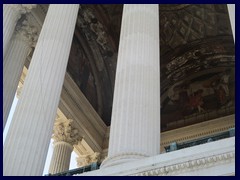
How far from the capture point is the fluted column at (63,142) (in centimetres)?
2031

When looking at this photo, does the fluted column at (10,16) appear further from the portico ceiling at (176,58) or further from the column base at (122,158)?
the portico ceiling at (176,58)

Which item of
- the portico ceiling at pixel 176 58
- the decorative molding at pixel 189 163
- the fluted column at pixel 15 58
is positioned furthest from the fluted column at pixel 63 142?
the decorative molding at pixel 189 163

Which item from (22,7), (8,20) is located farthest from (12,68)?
(22,7)

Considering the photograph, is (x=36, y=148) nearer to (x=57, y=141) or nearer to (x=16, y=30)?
(x=16, y=30)

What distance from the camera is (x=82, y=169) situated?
38.4 ft

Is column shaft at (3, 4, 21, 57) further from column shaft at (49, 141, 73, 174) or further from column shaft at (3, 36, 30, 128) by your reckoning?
column shaft at (49, 141, 73, 174)

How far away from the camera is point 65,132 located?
21.2 m

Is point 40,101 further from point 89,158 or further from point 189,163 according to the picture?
point 89,158

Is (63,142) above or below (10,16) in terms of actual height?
below

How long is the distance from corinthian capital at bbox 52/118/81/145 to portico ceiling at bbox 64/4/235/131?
7.92 feet

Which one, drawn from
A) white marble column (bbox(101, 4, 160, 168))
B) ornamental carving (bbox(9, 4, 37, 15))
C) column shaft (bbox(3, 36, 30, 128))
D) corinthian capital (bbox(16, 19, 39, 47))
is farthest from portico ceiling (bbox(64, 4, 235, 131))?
white marble column (bbox(101, 4, 160, 168))

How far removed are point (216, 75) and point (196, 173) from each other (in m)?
16.3

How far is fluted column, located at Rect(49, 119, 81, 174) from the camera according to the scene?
20.3m

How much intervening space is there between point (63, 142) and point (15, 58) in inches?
237
